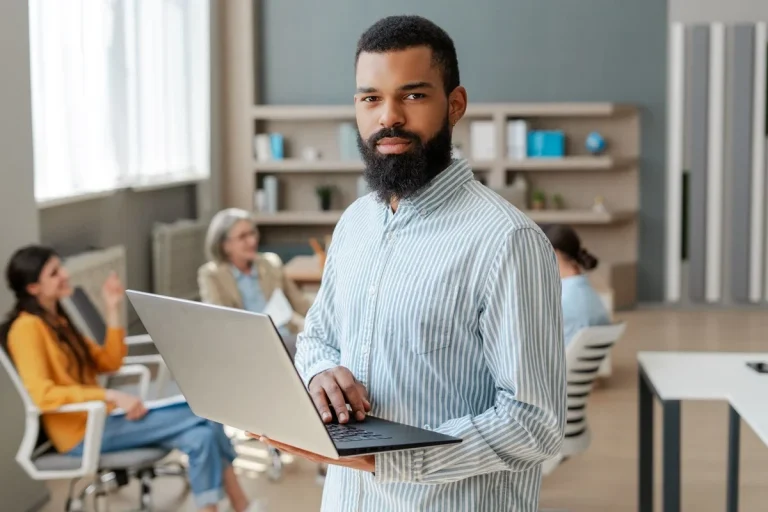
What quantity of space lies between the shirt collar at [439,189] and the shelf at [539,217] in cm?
720

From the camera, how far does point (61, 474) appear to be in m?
3.55

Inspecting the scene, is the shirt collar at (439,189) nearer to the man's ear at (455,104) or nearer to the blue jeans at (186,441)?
the man's ear at (455,104)

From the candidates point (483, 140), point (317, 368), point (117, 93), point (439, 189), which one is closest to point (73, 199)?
point (117, 93)

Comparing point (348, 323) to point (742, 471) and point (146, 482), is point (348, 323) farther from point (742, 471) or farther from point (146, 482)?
point (742, 471)

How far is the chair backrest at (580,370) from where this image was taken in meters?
3.79

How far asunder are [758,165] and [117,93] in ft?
17.5

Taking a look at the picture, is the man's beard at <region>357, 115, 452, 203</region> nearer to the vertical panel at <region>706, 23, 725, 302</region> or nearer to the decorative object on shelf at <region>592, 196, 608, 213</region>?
the decorative object on shelf at <region>592, 196, 608, 213</region>

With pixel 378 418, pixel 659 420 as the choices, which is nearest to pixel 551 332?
pixel 378 418

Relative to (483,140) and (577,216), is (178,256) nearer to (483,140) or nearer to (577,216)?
(483,140)

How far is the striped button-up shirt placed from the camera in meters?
1.49

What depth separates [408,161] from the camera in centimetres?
158

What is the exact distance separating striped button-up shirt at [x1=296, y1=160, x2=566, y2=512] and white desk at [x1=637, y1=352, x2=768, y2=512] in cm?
124

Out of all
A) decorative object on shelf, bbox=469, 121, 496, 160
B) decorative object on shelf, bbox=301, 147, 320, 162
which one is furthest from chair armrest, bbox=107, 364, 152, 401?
decorative object on shelf, bbox=301, 147, 320, 162

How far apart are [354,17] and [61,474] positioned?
663 centimetres
